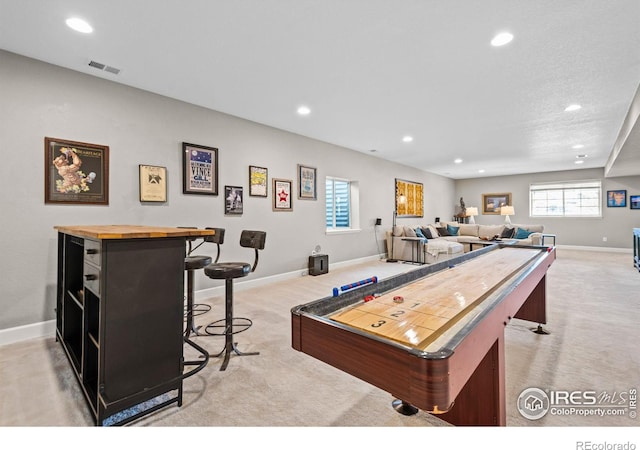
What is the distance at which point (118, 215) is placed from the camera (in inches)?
129

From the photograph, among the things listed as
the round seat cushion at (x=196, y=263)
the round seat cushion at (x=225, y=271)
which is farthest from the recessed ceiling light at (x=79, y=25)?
the round seat cushion at (x=225, y=271)

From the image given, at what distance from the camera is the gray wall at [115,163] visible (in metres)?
2.68

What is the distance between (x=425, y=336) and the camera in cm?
96

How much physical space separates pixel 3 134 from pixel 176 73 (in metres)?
1.61

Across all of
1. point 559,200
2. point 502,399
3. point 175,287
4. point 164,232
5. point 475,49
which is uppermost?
point 475,49

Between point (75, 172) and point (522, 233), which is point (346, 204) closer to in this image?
point (522, 233)

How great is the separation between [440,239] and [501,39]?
18.4 feet

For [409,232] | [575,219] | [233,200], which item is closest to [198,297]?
[233,200]

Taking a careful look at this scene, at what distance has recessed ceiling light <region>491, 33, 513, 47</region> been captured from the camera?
2439 millimetres

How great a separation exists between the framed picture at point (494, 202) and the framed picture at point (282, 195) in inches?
339

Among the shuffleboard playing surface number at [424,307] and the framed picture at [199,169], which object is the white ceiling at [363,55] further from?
the shuffleboard playing surface number at [424,307]

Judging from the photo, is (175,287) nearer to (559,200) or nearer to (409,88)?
(409,88)

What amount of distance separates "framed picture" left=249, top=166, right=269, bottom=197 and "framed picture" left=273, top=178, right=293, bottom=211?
21 centimetres
